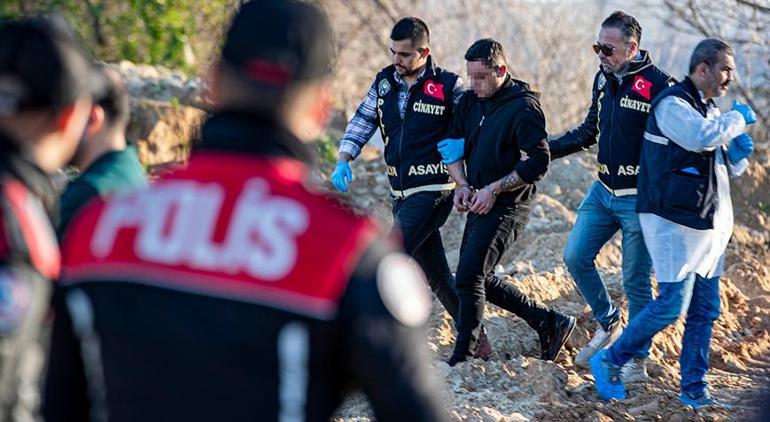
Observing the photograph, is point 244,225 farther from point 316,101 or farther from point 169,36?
point 169,36

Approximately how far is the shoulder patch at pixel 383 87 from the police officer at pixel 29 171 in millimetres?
4263

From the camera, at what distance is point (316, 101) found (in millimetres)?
2324

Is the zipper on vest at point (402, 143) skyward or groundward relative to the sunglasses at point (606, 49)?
groundward

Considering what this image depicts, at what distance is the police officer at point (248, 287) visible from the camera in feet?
6.74

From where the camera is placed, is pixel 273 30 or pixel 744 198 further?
pixel 744 198

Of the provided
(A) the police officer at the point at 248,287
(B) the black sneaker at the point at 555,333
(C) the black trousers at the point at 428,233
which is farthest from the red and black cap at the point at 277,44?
(B) the black sneaker at the point at 555,333

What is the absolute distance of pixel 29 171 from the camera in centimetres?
276

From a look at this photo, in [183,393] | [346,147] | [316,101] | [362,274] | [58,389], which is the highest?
[316,101]

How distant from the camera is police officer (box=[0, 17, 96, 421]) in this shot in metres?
2.58

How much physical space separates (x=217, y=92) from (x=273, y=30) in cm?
17

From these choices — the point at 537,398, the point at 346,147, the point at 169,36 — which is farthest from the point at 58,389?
the point at 169,36

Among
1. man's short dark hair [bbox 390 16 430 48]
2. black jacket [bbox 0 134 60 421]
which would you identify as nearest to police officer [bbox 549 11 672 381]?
man's short dark hair [bbox 390 16 430 48]

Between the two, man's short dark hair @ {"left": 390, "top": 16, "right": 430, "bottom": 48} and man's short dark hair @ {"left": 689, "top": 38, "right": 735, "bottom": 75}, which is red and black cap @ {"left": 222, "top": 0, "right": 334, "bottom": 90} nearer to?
man's short dark hair @ {"left": 689, "top": 38, "right": 735, "bottom": 75}

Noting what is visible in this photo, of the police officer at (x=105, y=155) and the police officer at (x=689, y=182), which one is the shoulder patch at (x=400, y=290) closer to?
the police officer at (x=105, y=155)
